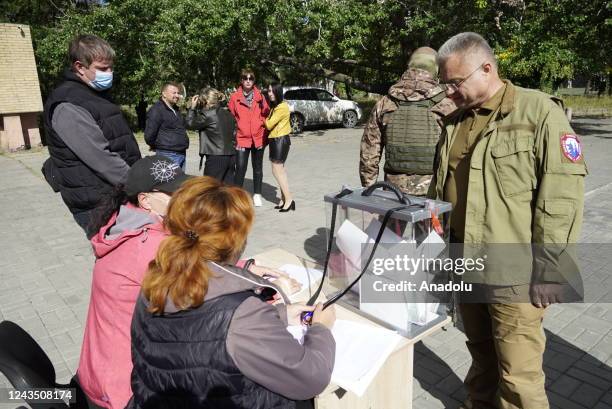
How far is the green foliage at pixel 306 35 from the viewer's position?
11891mm

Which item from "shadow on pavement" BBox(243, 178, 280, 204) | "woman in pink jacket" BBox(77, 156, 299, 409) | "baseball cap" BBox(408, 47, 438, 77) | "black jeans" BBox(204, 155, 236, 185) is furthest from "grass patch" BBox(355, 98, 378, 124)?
"woman in pink jacket" BBox(77, 156, 299, 409)

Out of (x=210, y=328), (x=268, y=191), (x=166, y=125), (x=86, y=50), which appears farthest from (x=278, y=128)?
(x=210, y=328)

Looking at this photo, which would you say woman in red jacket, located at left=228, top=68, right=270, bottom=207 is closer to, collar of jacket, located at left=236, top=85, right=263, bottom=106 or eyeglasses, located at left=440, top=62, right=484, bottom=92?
collar of jacket, located at left=236, top=85, right=263, bottom=106

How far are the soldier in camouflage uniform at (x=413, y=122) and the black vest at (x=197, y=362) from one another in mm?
2072

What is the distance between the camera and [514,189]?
191 centimetres

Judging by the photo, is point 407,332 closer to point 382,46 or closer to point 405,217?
point 405,217

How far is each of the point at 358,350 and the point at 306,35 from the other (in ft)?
45.9

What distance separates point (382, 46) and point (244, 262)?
16.2 m

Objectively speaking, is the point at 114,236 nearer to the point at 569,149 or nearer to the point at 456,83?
the point at 456,83

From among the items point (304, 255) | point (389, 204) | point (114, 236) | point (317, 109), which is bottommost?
point (304, 255)

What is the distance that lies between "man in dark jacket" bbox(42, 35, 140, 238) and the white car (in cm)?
1287

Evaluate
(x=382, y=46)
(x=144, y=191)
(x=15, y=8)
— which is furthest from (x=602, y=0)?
(x=15, y=8)

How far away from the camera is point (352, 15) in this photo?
541 inches

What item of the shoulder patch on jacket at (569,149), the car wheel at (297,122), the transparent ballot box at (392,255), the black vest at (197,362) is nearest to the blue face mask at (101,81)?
the transparent ballot box at (392,255)
